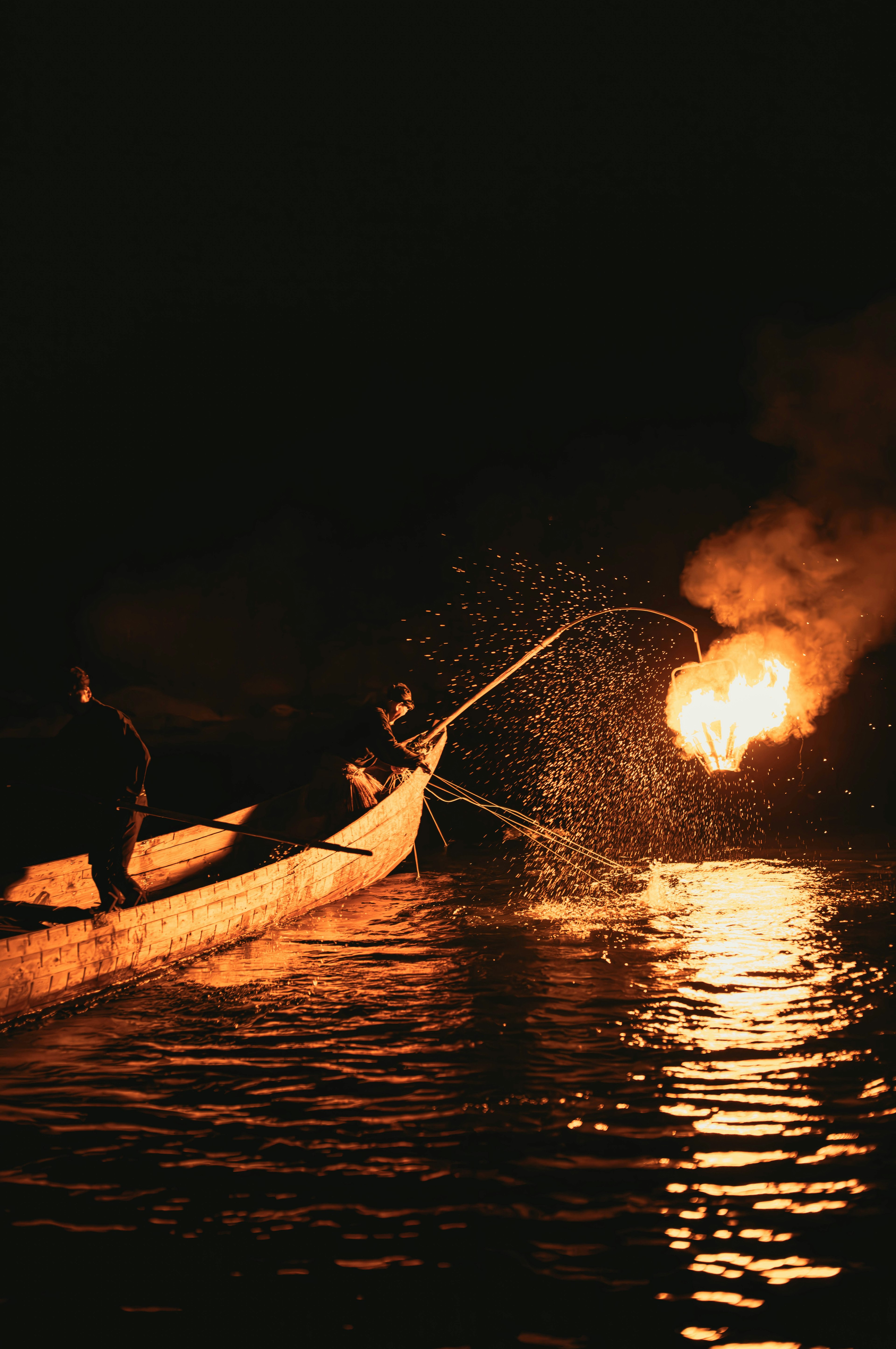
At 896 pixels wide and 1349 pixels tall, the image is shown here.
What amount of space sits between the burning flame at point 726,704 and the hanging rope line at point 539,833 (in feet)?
6.05

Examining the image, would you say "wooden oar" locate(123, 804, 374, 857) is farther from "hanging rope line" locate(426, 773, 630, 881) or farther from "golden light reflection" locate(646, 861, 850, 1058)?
"golden light reflection" locate(646, 861, 850, 1058)

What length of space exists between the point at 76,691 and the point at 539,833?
8.45 metres

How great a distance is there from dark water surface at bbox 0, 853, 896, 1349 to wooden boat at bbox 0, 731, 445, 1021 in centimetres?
24

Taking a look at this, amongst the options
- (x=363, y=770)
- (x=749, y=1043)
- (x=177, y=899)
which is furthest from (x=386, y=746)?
(x=749, y=1043)

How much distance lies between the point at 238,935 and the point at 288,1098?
3100 mm

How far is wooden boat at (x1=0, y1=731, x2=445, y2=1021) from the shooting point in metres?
5.69

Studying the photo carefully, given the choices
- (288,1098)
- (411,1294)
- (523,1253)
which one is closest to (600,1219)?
(523,1253)

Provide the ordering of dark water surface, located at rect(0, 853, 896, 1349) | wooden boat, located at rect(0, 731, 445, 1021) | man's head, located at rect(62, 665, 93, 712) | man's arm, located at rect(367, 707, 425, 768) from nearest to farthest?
1. dark water surface, located at rect(0, 853, 896, 1349)
2. wooden boat, located at rect(0, 731, 445, 1021)
3. man's head, located at rect(62, 665, 93, 712)
4. man's arm, located at rect(367, 707, 425, 768)

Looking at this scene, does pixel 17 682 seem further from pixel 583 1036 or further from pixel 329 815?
pixel 583 1036

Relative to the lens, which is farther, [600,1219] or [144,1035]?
[144,1035]

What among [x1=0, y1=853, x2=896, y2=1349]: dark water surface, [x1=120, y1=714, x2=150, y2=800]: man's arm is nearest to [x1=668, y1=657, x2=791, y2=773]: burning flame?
[x1=0, y1=853, x2=896, y2=1349]: dark water surface

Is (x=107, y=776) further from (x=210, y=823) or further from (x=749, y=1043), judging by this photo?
(x=749, y=1043)

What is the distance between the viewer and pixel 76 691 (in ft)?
21.6

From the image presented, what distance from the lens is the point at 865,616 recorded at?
570 inches
